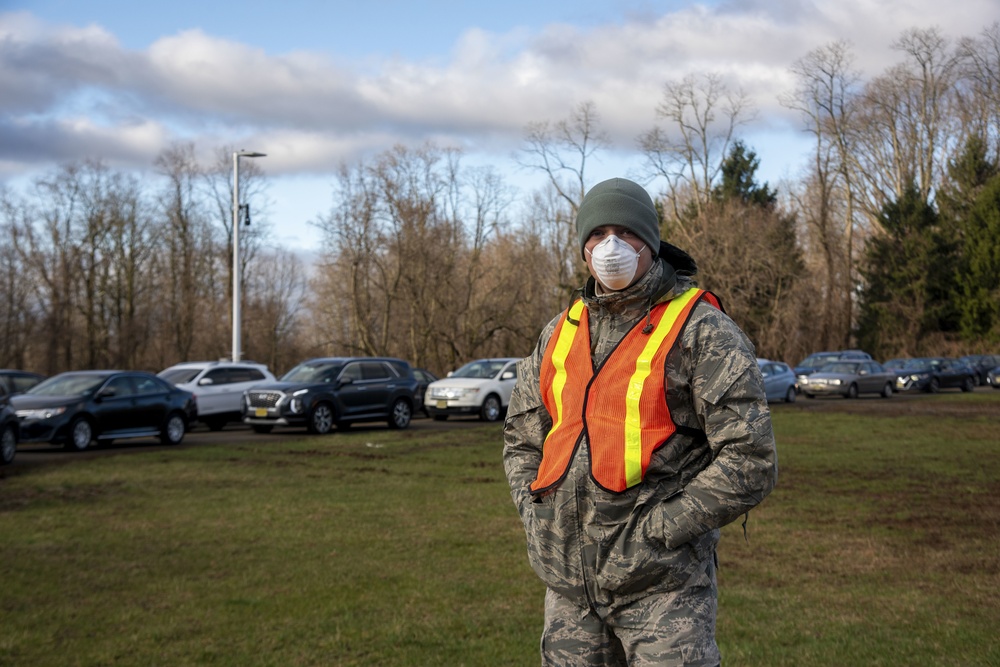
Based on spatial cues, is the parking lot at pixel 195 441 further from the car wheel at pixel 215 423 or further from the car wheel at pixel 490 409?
the car wheel at pixel 490 409

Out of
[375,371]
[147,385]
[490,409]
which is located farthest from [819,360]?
[147,385]

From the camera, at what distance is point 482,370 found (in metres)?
29.4

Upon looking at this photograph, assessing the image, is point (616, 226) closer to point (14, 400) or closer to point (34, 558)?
point (34, 558)

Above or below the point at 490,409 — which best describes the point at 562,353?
above

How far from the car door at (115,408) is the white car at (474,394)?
945cm

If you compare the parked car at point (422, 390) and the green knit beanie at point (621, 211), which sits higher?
the green knit beanie at point (621, 211)

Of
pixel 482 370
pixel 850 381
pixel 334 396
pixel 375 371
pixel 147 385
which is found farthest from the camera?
pixel 850 381

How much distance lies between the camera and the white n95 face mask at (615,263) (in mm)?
3225

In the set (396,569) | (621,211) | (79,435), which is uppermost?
(621,211)

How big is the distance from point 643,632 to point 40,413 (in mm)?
18419

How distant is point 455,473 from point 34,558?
7.55m

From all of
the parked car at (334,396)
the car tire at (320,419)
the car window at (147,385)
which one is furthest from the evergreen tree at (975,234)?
the car window at (147,385)

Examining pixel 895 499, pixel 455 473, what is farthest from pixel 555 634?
pixel 455 473

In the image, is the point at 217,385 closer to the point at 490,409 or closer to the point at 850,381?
the point at 490,409
